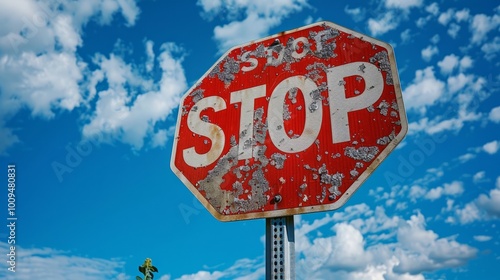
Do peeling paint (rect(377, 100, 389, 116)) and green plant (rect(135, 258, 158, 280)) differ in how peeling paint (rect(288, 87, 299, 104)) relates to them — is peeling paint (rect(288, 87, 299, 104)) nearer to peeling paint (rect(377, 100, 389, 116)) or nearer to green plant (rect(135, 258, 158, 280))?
peeling paint (rect(377, 100, 389, 116))

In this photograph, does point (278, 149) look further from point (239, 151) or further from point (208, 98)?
point (208, 98)

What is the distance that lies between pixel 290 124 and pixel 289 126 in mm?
18

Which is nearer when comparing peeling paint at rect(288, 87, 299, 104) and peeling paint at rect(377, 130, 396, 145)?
peeling paint at rect(377, 130, 396, 145)

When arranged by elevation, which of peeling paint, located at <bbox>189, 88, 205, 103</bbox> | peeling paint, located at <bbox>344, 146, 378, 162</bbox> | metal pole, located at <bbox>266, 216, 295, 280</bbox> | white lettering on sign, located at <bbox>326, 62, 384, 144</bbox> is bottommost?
metal pole, located at <bbox>266, 216, 295, 280</bbox>

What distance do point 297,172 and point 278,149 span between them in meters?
0.26

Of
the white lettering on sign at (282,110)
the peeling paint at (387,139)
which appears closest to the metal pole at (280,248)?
the white lettering on sign at (282,110)

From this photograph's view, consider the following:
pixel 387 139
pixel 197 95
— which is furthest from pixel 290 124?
pixel 197 95

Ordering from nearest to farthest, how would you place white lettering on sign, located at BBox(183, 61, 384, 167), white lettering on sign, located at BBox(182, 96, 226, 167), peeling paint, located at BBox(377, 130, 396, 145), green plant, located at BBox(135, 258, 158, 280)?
peeling paint, located at BBox(377, 130, 396, 145) → white lettering on sign, located at BBox(183, 61, 384, 167) → white lettering on sign, located at BBox(182, 96, 226, 167) → green plant, located at BBox(135, 258, 158, 280)

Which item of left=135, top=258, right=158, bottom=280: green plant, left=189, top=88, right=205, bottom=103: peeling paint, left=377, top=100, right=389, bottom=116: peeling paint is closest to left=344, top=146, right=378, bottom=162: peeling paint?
left=377, top=100, right=389, bottom=116: peeling paint

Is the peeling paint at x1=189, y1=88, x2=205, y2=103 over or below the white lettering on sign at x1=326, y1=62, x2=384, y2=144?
over

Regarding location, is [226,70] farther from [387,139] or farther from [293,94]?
[387,139]

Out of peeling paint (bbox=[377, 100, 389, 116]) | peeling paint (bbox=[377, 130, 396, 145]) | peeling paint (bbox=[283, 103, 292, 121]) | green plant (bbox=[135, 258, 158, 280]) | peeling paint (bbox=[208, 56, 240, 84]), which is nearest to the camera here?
peeling paint (bbox=[377, 130, 396, 145])

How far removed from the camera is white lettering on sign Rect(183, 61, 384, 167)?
3.01m

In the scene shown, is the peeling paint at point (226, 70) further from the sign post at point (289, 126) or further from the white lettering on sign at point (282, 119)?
the white lettering on sign at point (282, 119)
